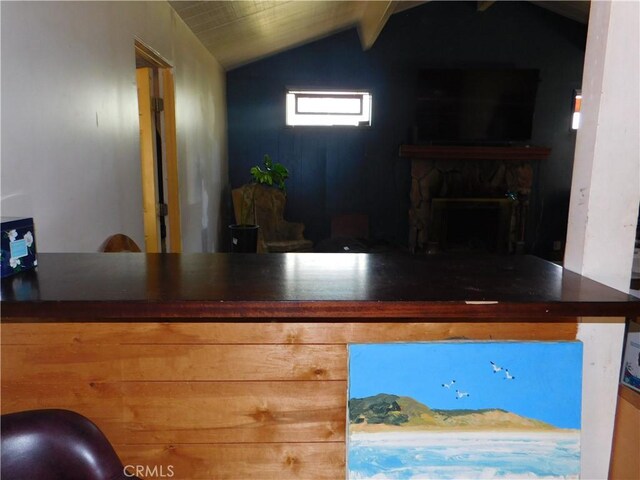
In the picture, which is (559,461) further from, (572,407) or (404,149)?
(404,149)

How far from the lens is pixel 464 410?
1052 mm

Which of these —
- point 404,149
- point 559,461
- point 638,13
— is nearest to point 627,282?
point 559,461

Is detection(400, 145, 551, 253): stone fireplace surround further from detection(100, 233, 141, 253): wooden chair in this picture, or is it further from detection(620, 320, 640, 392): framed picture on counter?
detection(620, 320, 640, 392): framed picture on counter

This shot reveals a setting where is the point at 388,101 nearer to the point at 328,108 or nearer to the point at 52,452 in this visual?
the point at 328,108

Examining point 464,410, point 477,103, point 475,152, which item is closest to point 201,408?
point 464,410

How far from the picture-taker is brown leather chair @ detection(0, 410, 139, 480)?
776 mm

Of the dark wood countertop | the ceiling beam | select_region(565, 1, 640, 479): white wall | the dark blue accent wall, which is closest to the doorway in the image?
the dark wood countertop

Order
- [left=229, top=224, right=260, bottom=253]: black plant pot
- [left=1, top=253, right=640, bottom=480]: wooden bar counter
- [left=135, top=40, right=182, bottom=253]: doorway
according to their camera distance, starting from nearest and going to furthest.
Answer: [left=1, top=253, right=640, bottom=480]: wooden bar counter < [left=135, top=40, right=182, bottom=253]: doorway < [left=229, top=224, right=260, bottom=253]: black plant pot

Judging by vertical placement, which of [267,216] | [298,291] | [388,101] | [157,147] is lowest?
[267,216]

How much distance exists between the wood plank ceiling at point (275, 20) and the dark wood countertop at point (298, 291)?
2.36 m

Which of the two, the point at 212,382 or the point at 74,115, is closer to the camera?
the point at 212,382

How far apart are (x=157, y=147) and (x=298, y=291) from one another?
239 cm

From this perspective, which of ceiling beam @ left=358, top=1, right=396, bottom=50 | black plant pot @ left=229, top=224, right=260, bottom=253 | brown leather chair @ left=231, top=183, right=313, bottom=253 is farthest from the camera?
brown leather chair @ left=231, top=183, right=313, bottom=253

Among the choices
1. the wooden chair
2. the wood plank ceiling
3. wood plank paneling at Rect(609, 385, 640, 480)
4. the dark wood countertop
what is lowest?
wood plank paneling at Rect(609, 385, 640, 480)
